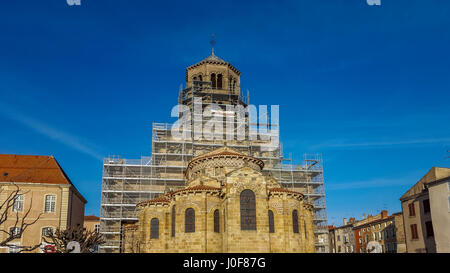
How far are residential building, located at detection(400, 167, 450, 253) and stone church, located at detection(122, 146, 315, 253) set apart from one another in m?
11.9

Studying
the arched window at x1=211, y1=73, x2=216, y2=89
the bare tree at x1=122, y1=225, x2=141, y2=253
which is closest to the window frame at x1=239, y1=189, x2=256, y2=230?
the bare tree at x1=122, y1=225, x2=141, y2=253

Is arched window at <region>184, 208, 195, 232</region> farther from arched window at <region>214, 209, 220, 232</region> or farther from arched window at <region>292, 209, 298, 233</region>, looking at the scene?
arched window at <region>292, 209, 298, 233</region>

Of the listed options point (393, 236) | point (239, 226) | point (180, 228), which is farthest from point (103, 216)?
point (393, 236)

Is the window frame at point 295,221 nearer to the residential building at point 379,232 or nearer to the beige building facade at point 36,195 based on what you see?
the beige building facade at point 36,195

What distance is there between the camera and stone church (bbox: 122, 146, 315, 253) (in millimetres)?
26891

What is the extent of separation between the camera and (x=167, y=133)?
4991 centimetres

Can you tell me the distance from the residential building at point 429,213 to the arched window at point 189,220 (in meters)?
22.1

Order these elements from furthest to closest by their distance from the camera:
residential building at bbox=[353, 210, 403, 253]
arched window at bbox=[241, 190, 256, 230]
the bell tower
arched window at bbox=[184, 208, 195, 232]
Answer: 1. residential building at bbox=[353, 210, 403, 253]
2. the bell tower
3. arched window at bbox=[184, 208, 195, 232]
4. arched window at bbox=[241, 190, 256, 230]

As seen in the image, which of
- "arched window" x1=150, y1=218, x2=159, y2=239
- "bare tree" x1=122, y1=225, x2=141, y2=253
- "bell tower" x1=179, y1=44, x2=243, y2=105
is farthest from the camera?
"bell tower" x1=179, y1=44, x2=243, y2=105

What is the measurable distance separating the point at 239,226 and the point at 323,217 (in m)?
24.8
